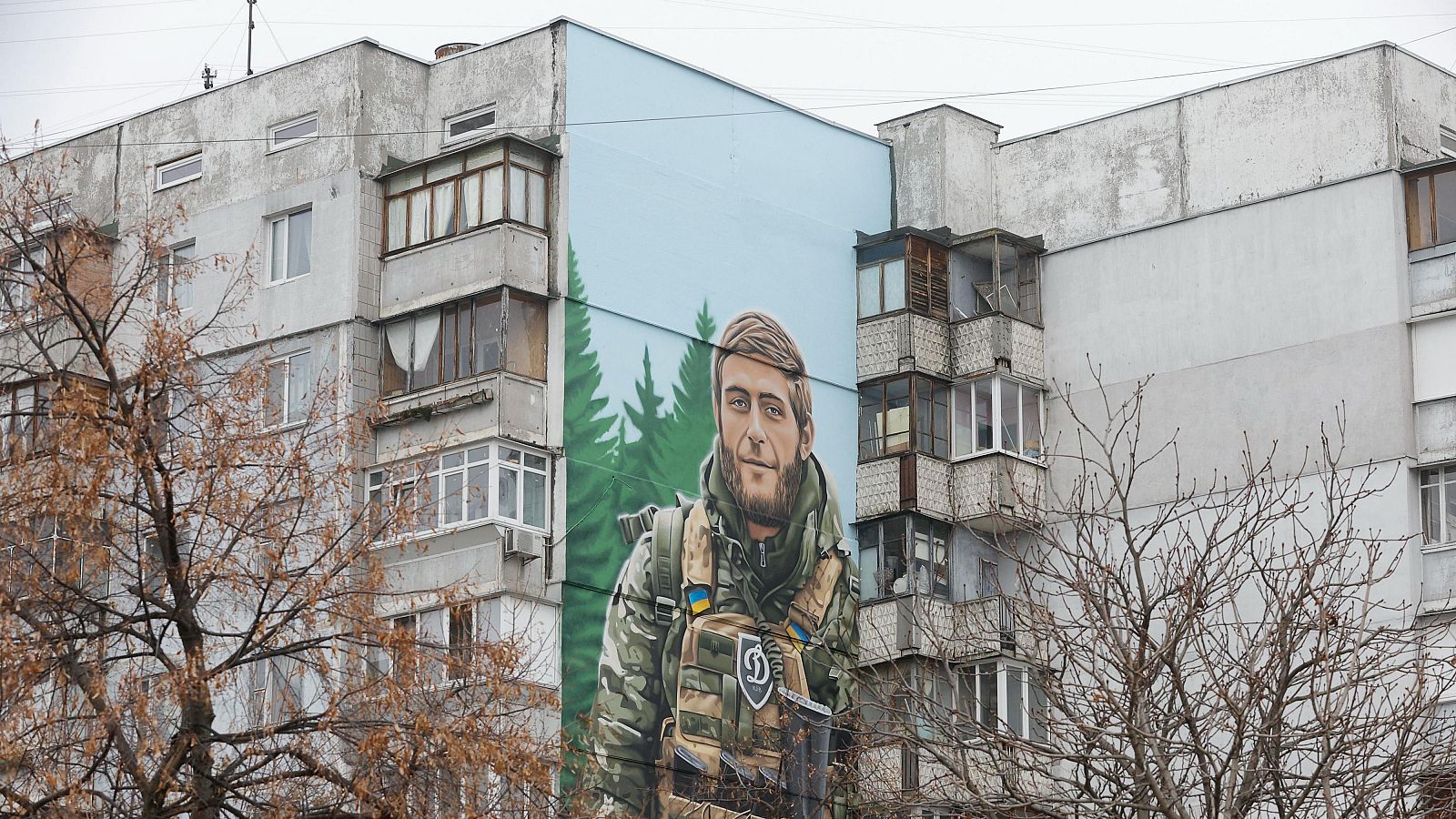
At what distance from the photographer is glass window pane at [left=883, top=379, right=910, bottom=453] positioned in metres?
42.6

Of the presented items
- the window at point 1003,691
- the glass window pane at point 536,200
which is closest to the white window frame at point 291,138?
the glass window pane at point 536,200

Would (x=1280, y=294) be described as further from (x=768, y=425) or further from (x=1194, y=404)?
(x=768, y=425)

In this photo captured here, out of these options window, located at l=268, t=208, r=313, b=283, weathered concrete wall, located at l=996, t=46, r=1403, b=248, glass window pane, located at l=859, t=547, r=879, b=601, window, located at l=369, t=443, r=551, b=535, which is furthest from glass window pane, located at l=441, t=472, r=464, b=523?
weathered concrete wall, located at l=996, t=46, r=1403, b=248

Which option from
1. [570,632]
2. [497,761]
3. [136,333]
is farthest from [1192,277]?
[497,761]

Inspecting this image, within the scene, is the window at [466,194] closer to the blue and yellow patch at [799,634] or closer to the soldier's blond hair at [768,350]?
the soldier's blond hair at [768,350]

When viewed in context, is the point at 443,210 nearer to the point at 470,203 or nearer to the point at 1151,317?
the point at 470,203

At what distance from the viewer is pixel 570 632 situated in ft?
120

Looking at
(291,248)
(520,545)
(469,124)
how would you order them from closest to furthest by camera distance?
(520,545), (291,248), (469,124)

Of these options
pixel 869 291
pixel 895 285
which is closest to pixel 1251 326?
pixel 895 285

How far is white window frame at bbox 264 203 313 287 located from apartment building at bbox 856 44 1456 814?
10360 millimetres

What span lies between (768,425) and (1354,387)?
1002 cm

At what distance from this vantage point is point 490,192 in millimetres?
38156

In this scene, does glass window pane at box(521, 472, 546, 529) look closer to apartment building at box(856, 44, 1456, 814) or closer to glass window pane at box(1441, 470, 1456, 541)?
apartment building at box(856, 44, 1456, 814)

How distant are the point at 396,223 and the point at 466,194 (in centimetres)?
151
